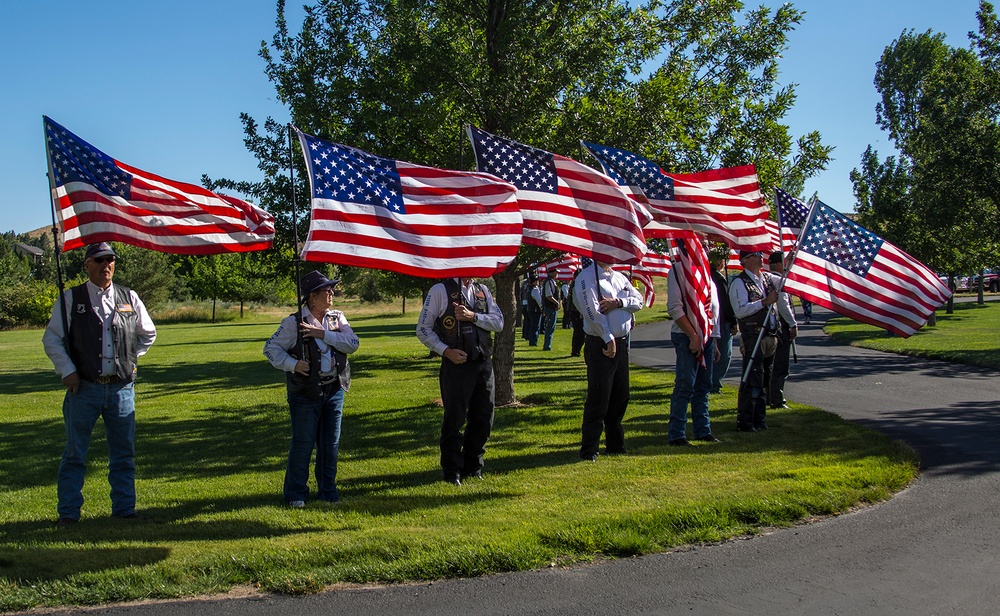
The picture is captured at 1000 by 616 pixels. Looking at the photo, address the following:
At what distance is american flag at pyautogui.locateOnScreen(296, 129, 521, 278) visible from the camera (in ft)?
22.3

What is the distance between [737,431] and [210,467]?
225 inches

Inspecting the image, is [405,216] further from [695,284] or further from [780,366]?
[780,366]

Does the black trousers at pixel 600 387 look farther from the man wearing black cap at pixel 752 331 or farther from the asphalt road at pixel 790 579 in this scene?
the asphalt road at pixel 790 579

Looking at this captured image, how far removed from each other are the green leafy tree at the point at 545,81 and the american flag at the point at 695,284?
256 centimetres

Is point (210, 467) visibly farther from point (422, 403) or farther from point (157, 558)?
point (422, 403)

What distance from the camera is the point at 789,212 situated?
1035 cm

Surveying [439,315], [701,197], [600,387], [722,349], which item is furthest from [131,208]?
[722,349]

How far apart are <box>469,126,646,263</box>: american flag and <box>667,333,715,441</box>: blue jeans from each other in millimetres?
1691

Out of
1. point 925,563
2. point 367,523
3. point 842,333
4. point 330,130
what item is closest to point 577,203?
point 367,523

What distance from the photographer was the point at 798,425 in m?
10.4

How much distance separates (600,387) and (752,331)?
2516mm

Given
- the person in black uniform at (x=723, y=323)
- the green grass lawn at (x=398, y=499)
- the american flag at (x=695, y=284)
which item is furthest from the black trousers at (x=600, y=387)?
the person in black uniform at (x=723, y=323)

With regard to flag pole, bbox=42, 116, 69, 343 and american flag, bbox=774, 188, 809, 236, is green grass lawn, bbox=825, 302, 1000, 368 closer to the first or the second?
american flag, bbox=774, 188, 809, 236

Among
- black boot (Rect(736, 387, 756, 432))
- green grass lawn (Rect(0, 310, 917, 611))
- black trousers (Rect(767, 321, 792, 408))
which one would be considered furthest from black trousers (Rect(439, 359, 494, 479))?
black trousers (Rect(767, 321, 792, 408))
